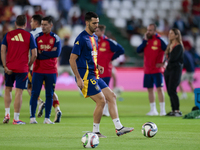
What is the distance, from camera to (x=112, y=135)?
7117 millimetres

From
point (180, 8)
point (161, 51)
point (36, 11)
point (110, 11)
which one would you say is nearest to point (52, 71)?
point (161, 51)

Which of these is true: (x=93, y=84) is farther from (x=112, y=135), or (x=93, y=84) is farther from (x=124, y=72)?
(x=124, y=72)

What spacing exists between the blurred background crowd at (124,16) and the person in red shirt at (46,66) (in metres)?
15.0

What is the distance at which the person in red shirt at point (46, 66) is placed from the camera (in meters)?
8.80

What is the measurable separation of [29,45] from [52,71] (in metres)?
0.77

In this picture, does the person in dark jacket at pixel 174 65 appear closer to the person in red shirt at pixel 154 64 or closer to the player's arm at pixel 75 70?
the person in red shirt at pixel 154 64

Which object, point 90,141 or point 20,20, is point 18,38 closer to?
point 20,20

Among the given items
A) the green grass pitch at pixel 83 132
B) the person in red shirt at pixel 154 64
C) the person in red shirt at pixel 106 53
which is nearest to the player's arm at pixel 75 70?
the green grass pitch at pixel 83 132

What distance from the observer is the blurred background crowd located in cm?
2550

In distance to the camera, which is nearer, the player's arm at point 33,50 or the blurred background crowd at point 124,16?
the player's arm at point 33,50

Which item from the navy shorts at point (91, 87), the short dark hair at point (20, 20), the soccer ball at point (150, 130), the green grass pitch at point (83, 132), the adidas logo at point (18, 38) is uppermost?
the short dark hair at point (20, 20)

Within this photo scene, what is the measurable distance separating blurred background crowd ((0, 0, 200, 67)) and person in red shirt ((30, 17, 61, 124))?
15018mm

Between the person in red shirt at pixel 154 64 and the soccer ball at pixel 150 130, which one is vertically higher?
the person in red shirt at pixel 154 64

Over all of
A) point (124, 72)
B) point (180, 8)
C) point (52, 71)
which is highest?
point (180, 8)
